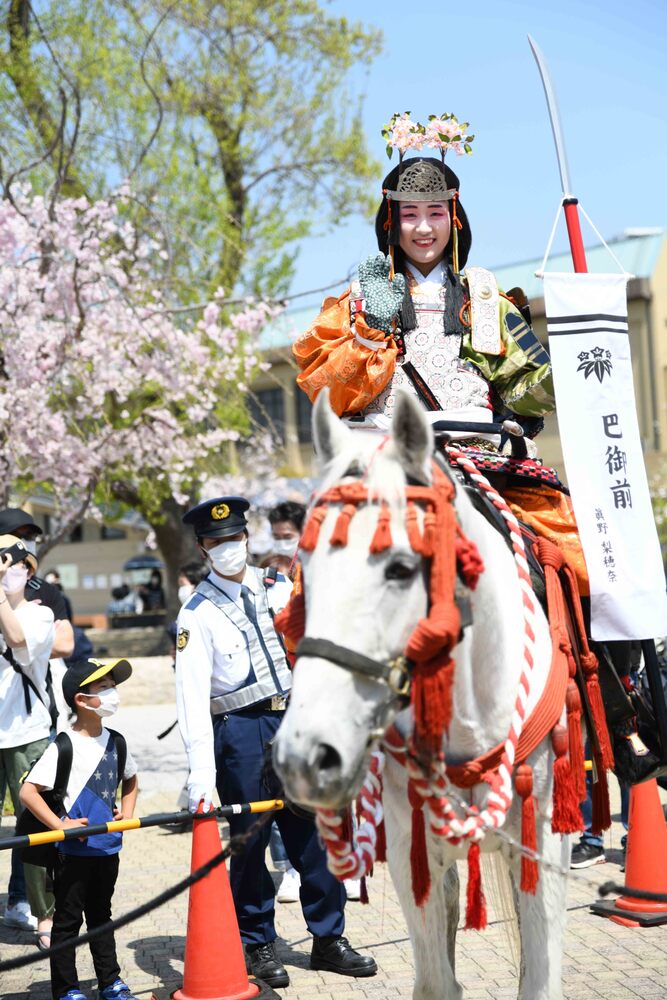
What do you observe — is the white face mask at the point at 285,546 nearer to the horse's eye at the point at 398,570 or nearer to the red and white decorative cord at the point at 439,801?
the red and white decorative cord at the point at 439,801

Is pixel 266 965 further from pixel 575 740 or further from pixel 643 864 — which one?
pixel 575 740

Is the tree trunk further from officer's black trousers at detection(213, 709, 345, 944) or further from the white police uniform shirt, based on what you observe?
officer's black trousers at detection(213, 709, 345, 944)

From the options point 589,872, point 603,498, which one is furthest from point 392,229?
point 589,872

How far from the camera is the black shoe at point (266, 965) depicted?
5176mm

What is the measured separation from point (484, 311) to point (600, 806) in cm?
176

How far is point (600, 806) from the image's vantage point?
3.73 m

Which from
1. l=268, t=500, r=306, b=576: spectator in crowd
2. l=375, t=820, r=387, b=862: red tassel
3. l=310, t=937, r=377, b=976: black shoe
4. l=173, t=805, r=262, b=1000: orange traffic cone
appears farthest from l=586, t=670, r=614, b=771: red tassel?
l=268, t=500, r=306, b=576: spectator in crowd

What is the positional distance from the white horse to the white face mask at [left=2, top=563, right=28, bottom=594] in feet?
11.5

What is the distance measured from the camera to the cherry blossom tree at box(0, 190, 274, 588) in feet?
38.5

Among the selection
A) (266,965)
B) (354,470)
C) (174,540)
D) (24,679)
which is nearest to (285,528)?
(24,679)

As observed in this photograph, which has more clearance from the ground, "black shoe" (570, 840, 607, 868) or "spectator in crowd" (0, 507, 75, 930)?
"spectator in crowd" (0, 507, 75, 930)

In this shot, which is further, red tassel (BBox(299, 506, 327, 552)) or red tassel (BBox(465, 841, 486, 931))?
red tassel (BBox(465, 841, 486, 931))

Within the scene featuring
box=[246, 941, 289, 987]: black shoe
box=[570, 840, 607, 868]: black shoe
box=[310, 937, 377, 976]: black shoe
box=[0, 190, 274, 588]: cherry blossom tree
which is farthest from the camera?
box=[0, 190, 274, 588]: cherry blossom tree

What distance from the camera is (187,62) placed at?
57.1 feet
